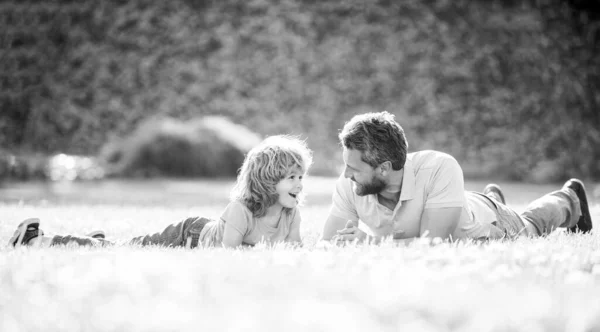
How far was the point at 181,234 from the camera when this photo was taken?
3721 mm

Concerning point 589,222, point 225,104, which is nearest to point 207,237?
point 589,222

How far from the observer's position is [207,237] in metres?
3.61

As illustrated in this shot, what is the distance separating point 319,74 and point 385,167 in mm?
8796

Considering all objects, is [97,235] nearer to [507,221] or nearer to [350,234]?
[350,234]

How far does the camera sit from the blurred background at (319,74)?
11133mm

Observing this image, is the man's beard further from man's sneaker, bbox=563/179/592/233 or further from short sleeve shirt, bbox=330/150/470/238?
man's sneaker, bbox=563/179/592/233

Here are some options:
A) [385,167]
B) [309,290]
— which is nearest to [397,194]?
[385,167]

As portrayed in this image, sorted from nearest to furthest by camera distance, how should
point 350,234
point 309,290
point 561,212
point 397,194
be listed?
1. point 309,290
2. point 350,234
3. point 397,194
4. point 561,212

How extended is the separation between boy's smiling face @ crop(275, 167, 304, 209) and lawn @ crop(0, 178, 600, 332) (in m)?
0.76

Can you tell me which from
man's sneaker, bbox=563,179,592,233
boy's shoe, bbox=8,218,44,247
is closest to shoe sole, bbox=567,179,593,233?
man's sneaker, bbox=563,179,592,233

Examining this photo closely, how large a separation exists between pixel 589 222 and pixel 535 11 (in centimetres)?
888

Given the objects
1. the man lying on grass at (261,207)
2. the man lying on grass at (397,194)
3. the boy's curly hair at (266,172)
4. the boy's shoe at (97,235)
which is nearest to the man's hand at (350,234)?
the man lying on grass at (397,194)

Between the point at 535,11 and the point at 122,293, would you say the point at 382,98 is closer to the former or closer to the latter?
the point at 535,11

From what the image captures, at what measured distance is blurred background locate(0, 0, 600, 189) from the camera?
1113 centimetres
